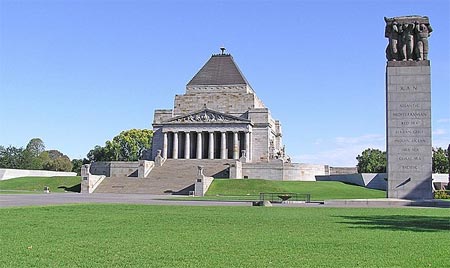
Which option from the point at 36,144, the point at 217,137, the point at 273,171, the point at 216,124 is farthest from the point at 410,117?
the point at 36,144

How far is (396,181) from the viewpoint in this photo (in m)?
39.5

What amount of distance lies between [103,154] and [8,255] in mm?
122749

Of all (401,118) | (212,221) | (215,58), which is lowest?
(212,221)

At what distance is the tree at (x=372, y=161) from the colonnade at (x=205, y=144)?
34081 millimetres

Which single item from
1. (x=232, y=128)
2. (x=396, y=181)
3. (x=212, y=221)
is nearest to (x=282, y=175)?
(x=232, y=128)

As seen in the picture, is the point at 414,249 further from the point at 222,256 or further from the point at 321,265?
the point at 222,256

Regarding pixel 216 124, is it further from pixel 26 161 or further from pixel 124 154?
pixel 26 161

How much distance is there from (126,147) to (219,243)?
4773 inches

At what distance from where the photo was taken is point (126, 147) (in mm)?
134375

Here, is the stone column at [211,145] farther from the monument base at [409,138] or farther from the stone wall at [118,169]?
the monument base at [409,138]

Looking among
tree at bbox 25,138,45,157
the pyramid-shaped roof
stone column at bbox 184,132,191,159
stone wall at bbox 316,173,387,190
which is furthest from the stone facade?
tree at bbox 25,138,45,157

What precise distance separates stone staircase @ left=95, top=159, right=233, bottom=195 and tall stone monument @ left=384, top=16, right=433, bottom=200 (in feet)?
114

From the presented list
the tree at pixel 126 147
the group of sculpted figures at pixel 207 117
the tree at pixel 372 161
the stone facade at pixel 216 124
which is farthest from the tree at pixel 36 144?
the tree at pixel 372 161

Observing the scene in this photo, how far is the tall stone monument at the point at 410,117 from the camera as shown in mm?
39125
